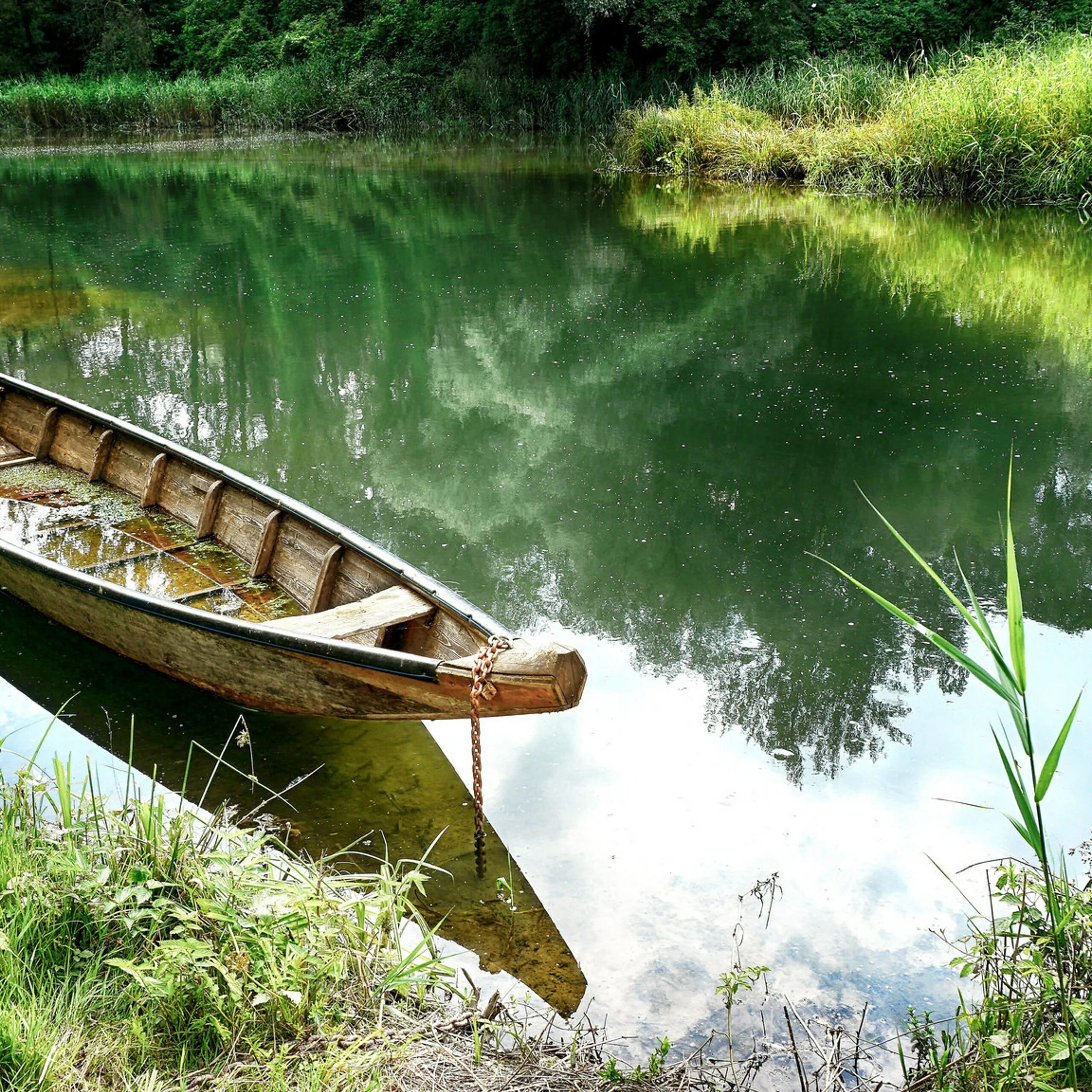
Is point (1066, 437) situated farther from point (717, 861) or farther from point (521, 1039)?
point (521, 1039)

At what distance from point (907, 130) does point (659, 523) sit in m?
10.4

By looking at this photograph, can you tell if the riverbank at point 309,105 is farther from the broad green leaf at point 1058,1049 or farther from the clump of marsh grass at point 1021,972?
the broad green leaf at point 1058,1049

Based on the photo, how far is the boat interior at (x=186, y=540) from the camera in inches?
142

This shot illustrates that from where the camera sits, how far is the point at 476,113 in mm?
27562

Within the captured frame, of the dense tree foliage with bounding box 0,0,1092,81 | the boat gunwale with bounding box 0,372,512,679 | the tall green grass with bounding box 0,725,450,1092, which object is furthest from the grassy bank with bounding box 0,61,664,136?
the tall green grass with bounding box 0,725,450,1092

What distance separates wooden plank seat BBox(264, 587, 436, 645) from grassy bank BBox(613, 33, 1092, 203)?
11.2m

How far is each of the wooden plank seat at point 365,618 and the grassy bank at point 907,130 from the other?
11.2 meters

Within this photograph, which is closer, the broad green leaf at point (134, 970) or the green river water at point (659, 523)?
the broad green leaf at point (134, 970)

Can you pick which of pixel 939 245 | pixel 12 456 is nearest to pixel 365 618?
pixel 12 456

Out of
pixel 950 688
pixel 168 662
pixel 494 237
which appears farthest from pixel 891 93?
pixel 168 662

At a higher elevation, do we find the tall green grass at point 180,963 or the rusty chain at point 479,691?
the rusty chain at point 479,691

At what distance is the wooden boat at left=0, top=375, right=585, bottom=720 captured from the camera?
A: 10.3 ft

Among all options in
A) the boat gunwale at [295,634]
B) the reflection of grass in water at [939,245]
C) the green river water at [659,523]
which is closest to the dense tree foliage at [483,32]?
the reflection of grass in water at [939,245]

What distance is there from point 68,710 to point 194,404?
12.1 feet
